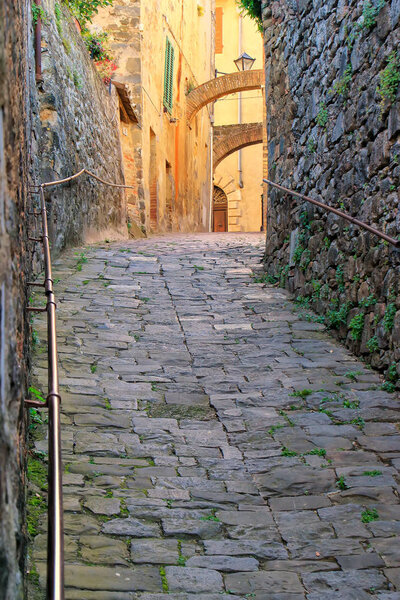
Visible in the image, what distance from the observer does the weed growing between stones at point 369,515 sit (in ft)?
11.2

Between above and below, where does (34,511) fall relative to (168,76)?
below

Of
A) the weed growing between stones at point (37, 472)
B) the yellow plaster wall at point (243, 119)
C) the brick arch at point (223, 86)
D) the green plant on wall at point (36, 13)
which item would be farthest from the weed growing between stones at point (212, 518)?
the yellow plaster wall at point (243, 119)

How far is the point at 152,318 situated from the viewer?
22.5 feet

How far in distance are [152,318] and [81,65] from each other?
19.2 feet

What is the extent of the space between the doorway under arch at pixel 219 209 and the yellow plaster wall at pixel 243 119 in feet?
3.08

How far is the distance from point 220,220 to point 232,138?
17.8 ft

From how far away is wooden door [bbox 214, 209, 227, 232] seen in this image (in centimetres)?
3152

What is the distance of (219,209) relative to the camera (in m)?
31.8

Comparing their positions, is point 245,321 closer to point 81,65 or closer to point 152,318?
point 152,318

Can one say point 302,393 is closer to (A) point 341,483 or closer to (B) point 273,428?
(B) point 273,428

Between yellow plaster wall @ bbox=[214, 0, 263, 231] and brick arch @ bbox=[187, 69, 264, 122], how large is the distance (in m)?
8.94

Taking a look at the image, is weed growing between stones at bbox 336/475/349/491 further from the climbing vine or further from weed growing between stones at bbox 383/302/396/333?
the climbing vine

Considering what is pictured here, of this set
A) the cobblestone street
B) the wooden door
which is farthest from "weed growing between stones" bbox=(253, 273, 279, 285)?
the wooden door

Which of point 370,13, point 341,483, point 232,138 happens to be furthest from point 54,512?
point 232,138
